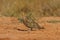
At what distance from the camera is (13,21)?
14.1 meters

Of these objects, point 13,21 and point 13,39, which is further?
point 13,21

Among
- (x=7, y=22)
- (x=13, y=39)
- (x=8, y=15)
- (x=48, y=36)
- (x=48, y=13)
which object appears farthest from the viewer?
(x=48, y=13)

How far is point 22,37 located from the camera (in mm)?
9484

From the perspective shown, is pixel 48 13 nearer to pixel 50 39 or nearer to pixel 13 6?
pixel 13 6

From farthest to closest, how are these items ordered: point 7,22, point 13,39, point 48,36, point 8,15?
point 8,15 < point 7,22 < point 48,36 < point 13,39

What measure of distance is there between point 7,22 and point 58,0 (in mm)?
5716

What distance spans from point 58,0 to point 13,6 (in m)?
2.92

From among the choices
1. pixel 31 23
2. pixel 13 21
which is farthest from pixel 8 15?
pixel 31 23

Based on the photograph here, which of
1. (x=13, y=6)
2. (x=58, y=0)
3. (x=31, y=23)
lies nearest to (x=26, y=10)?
(x=13, y=6)

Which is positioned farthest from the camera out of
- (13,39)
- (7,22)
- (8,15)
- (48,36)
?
(8,15)

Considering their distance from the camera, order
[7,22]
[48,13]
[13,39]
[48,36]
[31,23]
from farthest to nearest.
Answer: [48,13]
[7,22]
[31,23]
[48,36]
[13,39]

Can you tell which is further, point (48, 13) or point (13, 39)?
point (48, 13)

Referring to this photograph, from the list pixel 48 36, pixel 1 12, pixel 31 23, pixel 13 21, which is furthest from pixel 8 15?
pixel 48 36

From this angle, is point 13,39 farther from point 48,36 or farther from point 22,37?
point 48,36
